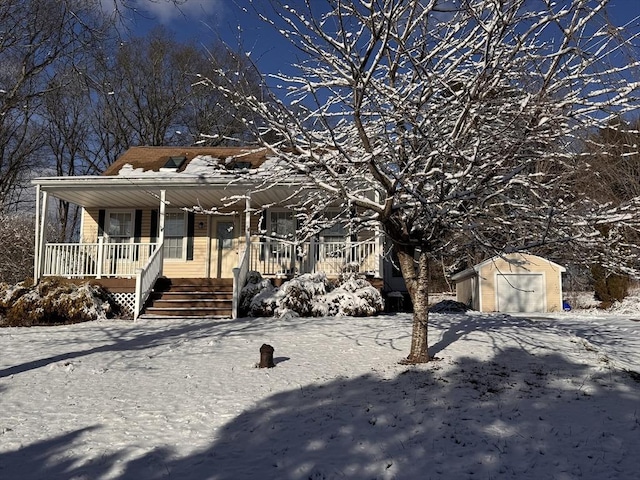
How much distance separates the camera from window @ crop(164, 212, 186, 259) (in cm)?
1611

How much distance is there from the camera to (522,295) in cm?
1867

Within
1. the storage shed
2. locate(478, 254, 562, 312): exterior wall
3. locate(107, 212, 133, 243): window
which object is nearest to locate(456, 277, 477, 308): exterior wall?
the storage shed

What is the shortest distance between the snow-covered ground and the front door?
665 cm

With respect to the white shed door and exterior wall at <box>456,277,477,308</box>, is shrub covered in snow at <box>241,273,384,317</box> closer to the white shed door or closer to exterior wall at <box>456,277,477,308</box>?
the white shed door

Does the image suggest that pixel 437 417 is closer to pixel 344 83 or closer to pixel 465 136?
pixel 465 136

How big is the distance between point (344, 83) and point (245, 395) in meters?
3.63

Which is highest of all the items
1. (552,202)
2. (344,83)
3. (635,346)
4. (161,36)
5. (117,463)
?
(161,36)

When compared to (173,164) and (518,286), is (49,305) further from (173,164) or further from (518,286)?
(518,286)

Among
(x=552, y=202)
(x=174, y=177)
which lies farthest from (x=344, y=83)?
(x=174, y=177)

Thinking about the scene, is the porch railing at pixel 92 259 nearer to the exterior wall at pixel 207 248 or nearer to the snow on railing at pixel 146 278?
the snow on railing at pixel 146 278

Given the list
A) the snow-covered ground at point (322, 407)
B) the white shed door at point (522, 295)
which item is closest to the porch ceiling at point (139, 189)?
the snow-covered ground at point (322, 407)

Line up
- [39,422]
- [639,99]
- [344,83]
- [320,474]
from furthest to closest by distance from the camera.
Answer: [344,83] → [39,422] → [639,99] → [320,474]

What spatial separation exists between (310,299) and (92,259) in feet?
20.6

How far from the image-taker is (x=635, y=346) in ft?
27.7
